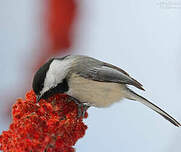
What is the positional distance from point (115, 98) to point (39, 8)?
424mm

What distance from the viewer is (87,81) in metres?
0.92

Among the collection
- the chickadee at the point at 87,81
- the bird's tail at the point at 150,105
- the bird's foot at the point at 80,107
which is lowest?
the bird's tail at the point at 150,105

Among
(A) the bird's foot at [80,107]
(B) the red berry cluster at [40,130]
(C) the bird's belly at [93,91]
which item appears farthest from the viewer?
(C) the bird's belly at [93,91]

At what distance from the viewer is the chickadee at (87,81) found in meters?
0.87

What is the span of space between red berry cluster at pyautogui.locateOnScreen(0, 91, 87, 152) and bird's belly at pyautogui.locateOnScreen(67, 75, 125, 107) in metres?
0.15

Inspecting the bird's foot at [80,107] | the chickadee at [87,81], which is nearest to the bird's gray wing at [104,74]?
the chickadee at [87,81]

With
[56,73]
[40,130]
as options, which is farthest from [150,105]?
[40,130]

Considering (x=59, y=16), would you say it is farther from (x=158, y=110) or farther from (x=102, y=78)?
(x=158, y=110)

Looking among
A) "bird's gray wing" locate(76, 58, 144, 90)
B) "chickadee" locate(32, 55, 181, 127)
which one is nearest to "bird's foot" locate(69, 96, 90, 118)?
"chickadee" locate(32, 55, 181, 127)

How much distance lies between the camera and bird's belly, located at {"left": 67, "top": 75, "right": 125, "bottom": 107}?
2.92ft

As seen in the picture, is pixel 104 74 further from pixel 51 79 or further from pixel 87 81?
pixel 51 79

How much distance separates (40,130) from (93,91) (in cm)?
30

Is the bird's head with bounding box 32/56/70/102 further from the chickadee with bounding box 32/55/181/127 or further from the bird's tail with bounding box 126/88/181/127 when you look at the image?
the bird's tail with bounding box 126/88/181/127

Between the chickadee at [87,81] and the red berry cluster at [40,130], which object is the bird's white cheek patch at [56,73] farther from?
the red berry cluster at [40,130]
